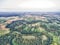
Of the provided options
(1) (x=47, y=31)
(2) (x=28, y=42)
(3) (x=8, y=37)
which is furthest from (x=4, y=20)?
(1) (x=47, y=31)

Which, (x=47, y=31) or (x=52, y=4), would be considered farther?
(x=52, y=4)

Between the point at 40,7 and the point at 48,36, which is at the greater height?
the point at 40,7

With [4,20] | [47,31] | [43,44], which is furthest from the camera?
[4,20]

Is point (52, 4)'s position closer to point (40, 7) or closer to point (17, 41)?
point (40, 7)

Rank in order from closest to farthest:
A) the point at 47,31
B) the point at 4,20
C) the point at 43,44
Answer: the point at 43,44
the point at 47,31
the point at 4,20

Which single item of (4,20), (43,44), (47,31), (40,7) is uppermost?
(40,7)

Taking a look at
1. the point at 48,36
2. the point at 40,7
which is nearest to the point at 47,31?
the point at 48,36
